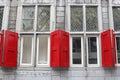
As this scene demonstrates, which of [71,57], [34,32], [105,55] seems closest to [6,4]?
[34,32]

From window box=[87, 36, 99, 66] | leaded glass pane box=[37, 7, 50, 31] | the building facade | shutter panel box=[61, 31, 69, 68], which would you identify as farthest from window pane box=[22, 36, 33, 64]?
window box=[87, 36, 99, 66]

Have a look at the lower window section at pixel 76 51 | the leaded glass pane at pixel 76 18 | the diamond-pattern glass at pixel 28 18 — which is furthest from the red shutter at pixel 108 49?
the diamond-pattern glass at pixel 28 18

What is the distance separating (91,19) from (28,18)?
236 cm

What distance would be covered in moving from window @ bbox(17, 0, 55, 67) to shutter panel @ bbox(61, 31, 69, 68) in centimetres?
66

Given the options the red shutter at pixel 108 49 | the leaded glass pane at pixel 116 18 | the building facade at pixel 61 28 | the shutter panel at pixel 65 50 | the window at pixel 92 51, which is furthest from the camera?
the leaded glass pane at pixel 116 18

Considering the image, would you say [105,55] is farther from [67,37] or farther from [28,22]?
[28,22]

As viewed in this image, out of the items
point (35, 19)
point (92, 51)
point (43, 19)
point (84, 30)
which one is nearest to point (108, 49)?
point (92, 51)

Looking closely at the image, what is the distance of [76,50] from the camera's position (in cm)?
707

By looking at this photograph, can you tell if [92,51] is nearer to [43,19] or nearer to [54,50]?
[54,50]

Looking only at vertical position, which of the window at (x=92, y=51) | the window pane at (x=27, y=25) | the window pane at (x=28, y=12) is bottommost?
the window at (x=92, y=51)

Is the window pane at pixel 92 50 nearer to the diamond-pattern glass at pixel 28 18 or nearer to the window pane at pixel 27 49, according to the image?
the window pane at pixel 27 49

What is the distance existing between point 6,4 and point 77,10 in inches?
106

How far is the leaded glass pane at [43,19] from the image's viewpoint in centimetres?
725

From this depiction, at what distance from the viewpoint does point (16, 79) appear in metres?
6.71
